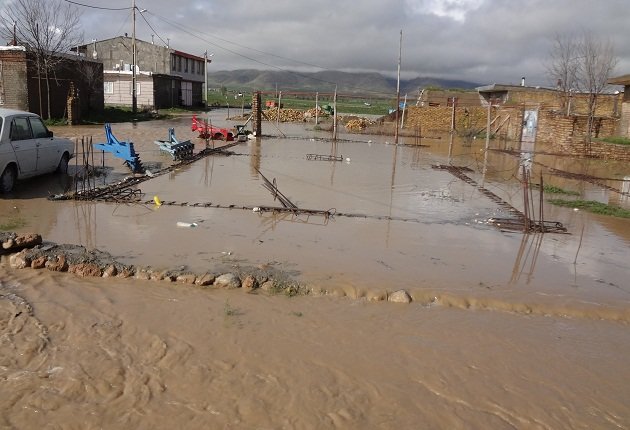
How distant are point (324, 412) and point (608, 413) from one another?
2092 millimetres

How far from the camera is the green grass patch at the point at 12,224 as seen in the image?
7.73 m

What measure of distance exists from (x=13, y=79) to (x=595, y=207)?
2592 cm

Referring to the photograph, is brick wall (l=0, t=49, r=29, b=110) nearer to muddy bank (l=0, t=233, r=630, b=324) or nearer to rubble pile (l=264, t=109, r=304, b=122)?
rubble pile (l=264, t=109, r=304, b=122)

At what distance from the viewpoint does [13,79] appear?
84.8ft

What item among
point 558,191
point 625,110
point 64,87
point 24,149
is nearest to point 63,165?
point 24,149

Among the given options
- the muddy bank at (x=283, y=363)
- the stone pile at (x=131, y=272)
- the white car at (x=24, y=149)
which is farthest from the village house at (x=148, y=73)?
the muddy bank at (x=283, y=363)

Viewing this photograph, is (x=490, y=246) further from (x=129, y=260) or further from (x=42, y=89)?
(x=42, y=89)

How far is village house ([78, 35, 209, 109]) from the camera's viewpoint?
45.3 metres

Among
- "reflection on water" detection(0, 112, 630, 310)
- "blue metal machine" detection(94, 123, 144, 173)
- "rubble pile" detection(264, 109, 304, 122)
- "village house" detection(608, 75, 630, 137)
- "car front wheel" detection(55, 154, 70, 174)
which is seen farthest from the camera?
"rubble pile" detection(264, 109, 304, 122)

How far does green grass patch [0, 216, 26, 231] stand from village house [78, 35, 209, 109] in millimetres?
38893

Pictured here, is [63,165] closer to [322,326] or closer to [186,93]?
[322,326]

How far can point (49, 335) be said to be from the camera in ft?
15.0

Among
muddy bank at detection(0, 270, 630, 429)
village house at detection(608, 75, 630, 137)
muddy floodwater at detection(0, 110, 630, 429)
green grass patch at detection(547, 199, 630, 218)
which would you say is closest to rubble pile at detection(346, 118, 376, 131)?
village house at detection(608, 75, 630, 137)

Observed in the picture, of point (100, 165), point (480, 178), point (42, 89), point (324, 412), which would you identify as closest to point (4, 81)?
point (42, 89)
